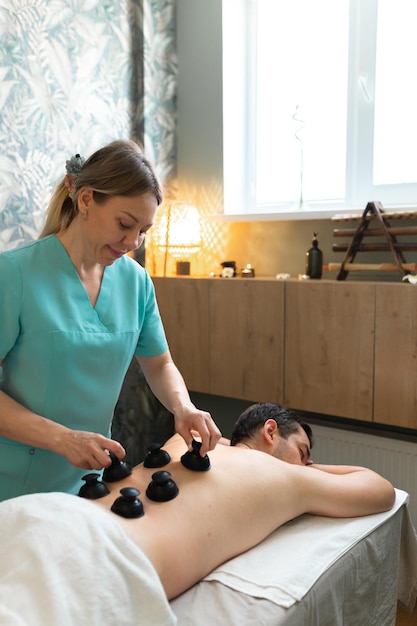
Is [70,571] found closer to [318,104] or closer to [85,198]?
[85,198]

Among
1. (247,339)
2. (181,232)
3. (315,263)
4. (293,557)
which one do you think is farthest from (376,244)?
(293,557)

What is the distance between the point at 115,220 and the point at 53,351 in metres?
0.36

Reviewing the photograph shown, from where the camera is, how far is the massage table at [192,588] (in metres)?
1.02

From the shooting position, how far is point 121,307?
1702 millimetres

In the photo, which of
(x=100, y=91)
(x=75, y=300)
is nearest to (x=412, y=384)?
(x=75, y=300)

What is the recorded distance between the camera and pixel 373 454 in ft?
8.66

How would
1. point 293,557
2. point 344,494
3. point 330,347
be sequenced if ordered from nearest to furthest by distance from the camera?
point 293,557
point 344,494
point 330,347

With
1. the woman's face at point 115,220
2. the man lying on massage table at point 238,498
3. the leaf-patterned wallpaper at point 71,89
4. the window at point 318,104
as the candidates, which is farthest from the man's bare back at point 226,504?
the window at point 318,104

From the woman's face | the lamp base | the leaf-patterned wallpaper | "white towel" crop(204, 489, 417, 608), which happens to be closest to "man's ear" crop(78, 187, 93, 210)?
the woman's face

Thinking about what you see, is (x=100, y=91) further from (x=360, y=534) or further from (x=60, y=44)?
(x=360, y=534)

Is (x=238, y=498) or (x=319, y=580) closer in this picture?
(x=319, y=580)

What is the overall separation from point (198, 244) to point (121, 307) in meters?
1.61

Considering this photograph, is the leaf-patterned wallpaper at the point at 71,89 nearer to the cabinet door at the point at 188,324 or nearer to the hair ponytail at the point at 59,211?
the cabinet door at the point at 188,324

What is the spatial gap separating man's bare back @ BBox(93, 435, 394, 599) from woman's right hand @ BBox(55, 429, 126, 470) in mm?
97
